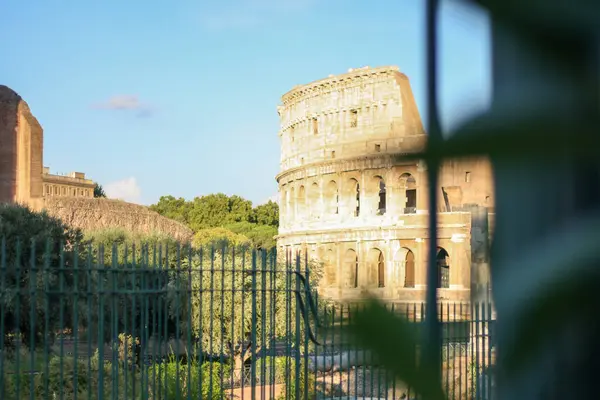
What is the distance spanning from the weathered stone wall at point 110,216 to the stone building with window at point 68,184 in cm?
3015

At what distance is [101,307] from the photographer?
15.8 ft

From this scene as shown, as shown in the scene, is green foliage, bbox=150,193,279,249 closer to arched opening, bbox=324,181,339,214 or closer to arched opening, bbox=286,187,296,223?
arched opening, bbox=286,187,296,223

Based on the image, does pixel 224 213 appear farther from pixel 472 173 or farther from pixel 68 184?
pixel 472 173

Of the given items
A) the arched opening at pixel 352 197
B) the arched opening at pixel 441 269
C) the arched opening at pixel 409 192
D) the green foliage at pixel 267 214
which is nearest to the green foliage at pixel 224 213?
the green foliage at pixel 267 214

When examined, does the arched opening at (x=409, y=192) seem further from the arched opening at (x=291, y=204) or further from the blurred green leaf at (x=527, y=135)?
the blurred green leaf at (x=527, y=135)

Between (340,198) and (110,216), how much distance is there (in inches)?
387

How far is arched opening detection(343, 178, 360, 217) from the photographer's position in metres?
31.1

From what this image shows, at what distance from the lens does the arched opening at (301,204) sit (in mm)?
33000

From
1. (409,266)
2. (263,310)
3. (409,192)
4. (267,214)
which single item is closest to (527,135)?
(263,310)

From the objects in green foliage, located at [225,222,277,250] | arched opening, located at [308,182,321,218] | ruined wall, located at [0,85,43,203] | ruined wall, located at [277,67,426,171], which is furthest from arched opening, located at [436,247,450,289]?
green foliage, located at [225,222,277,250]

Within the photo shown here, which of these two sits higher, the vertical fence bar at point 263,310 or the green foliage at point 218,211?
the green foliage at point 218,211

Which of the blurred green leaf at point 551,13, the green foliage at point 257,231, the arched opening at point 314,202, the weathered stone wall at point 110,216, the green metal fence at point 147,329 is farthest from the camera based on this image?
the green foliage at point 257,231

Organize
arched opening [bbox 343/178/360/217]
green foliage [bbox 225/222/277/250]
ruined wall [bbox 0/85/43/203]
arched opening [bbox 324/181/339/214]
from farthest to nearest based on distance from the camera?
green foliage [bbox 225/222/277/250], arched opening [bbox 324/181/339/214], arched opening [bbox 343/178/360/217], ruined wall [bbox 0/85/43/203]

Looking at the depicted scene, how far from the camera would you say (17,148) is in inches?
831
